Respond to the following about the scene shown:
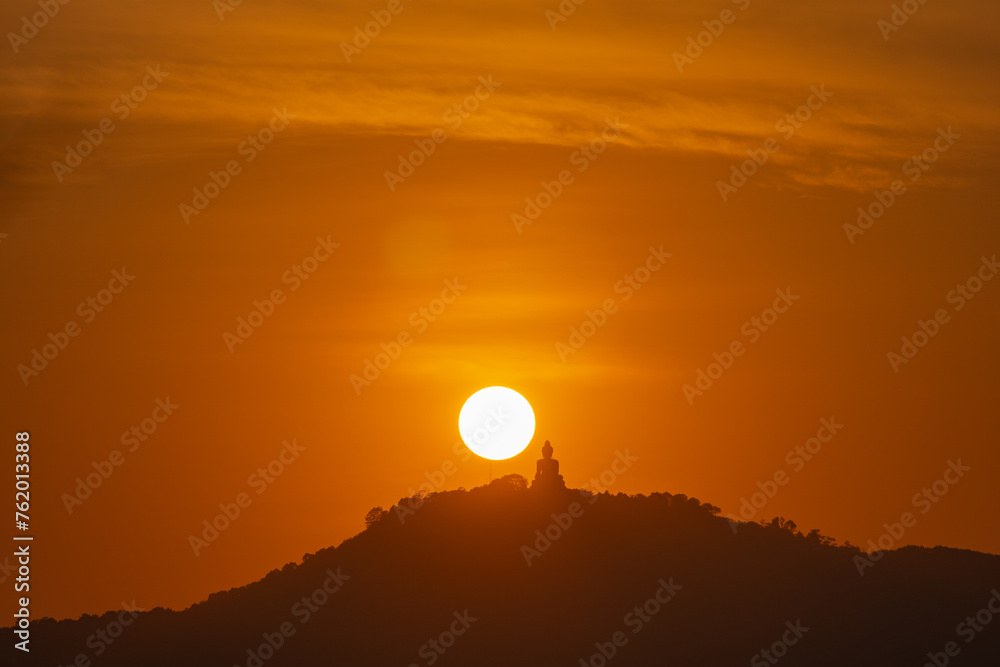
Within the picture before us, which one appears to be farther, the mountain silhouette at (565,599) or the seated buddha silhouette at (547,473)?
the mountain silhouette at (565,599)

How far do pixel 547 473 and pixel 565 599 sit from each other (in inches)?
1268

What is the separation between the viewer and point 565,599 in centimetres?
17925

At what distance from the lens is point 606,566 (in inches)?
7037

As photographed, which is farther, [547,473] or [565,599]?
[565,599]

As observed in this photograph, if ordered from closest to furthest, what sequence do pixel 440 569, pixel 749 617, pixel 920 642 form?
1. pixel 920 642
2. pixel 749 617
3. pixel 440 569

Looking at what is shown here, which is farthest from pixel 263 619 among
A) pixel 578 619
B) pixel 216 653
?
pixel 578 619

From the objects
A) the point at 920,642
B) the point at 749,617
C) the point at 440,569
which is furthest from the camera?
the point at 440,569

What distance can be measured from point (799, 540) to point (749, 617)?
13484mm

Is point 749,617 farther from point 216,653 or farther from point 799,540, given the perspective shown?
point 216,653

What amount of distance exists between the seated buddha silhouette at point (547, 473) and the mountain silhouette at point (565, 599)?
592 cm

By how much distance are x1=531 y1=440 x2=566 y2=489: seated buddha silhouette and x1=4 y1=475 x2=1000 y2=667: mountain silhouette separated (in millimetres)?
5916

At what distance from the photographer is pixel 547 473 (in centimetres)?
15200

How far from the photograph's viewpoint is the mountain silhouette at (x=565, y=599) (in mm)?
167875

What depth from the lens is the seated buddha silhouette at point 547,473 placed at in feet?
484
